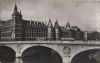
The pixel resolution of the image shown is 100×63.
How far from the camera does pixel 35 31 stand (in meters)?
5.25

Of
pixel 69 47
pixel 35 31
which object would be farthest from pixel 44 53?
pixel 69 47

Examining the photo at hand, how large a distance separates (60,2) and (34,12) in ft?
1.34

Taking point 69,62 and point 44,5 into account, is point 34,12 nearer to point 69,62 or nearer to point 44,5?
point 44,5

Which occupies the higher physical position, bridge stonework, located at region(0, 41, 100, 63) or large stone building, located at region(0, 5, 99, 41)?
large stone building, located at region(0, 5, 99, 41)

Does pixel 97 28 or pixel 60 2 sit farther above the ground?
pixel 60 2

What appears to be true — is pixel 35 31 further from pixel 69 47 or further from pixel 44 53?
pixel 69 47

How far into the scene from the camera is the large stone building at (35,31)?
3503 millimetres

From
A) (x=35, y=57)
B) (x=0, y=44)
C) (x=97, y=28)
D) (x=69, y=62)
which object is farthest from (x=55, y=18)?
(x=35, y=57)

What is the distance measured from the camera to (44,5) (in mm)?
2236

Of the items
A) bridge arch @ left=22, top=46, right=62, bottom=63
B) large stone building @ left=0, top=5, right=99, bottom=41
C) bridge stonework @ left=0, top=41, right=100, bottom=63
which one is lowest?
bridge arch @ left=22, top=46, right=62, bottom=63

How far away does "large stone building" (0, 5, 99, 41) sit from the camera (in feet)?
11.5

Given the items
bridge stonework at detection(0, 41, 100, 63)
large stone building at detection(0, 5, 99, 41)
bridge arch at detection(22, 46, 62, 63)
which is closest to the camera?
bridge stonework at detection(0, 41, 100, 63)

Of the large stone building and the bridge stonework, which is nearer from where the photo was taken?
the bridge stonework

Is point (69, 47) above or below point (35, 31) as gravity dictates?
below
